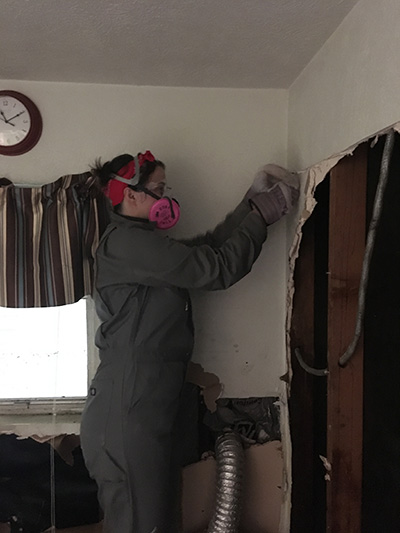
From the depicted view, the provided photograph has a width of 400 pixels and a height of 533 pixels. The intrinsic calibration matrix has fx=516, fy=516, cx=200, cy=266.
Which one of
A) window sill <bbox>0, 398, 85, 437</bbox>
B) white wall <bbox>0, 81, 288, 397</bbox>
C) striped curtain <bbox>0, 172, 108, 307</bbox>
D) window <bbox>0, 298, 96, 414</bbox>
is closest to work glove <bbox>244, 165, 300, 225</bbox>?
white wall <bbox>0, 81, 288, 397</bbox>

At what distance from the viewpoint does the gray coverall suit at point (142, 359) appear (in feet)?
5.73

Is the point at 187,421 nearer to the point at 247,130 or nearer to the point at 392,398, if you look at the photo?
the point at 392,398

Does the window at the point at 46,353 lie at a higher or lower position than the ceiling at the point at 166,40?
lower

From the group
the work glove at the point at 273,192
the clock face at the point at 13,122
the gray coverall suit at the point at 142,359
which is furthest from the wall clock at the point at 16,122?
the work glove at the point at 273,192

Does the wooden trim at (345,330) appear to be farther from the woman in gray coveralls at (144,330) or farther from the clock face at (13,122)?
the clock face at (13,122)

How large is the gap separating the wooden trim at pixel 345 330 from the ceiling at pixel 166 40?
43 centimetres

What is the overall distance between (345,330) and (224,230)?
0.72 meters

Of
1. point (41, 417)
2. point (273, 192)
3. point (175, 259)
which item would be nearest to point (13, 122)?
point (175, 259)

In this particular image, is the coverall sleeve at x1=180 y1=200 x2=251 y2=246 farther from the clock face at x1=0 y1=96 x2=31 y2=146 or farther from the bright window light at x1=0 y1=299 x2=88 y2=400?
the clock face at x1=0 y1=96 x2=31 y2=146

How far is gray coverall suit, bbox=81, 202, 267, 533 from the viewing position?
1745 mm

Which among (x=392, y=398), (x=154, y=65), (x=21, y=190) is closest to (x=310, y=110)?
(x=154, y=65)

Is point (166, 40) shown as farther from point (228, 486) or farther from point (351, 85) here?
point (228, 486)

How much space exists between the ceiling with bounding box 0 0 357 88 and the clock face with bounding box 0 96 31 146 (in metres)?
0.11

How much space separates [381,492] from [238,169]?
4.29ft
